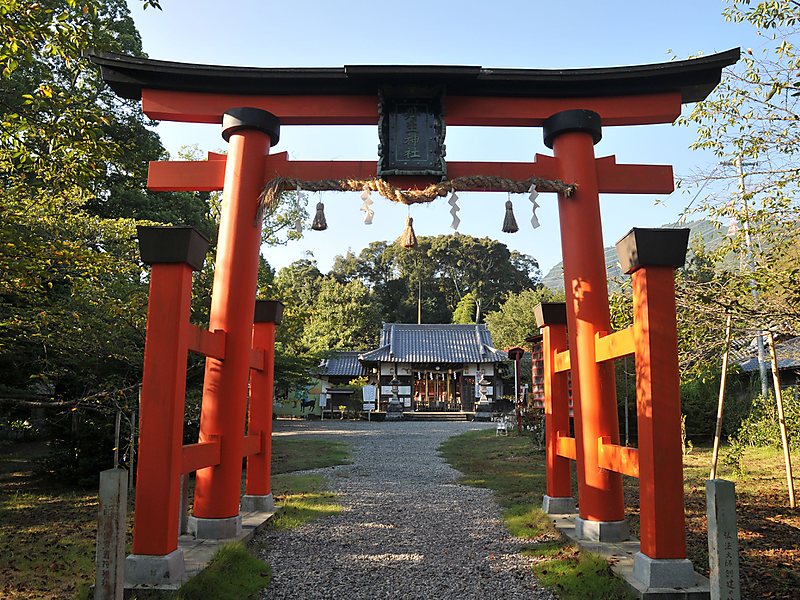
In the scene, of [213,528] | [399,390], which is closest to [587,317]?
[213,528]

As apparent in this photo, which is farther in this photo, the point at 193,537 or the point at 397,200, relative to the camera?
the point at 397,200

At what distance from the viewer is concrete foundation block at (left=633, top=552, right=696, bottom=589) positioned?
390cm

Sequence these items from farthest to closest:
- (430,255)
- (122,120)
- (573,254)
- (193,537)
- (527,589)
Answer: (430,255) < (122,120) < (573,254) < (193,537) < (527,589)

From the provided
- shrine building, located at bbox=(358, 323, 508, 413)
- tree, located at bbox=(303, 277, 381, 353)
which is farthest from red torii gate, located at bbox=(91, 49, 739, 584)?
tree, located at bbox=(303, 277, 381, 353)

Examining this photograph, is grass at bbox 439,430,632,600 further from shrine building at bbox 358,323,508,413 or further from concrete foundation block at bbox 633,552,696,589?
shrine building at bbox 358,323,508,413

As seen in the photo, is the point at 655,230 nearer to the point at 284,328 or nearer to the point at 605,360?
the point at 605,360

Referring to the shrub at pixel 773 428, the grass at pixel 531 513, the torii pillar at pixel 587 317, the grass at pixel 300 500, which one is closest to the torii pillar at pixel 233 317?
the grass at pixel 300 500

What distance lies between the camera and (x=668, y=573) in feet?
12.9

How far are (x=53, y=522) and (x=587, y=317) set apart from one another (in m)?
6.10

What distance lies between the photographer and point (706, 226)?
22.8ft

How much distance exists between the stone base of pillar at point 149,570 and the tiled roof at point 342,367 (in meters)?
25.8

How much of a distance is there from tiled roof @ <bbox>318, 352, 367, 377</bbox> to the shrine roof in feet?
80.5

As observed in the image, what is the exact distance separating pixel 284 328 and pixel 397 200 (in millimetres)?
8043

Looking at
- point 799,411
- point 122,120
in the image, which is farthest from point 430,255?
point 799,411
